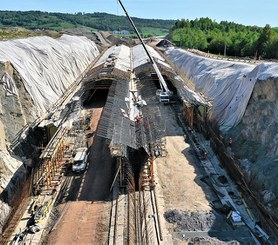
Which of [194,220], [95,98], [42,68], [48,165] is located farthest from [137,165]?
[95,98]

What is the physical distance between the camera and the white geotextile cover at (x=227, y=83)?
2630cm

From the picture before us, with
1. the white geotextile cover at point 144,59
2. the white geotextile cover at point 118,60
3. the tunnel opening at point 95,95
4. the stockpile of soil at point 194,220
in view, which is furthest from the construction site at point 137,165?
the white geotextile cover at point 144,59

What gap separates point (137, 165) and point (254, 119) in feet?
30.7

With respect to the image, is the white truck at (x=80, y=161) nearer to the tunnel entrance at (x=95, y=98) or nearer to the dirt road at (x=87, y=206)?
the dirt road at (x=87, y=206)

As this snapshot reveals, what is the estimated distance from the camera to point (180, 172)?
23.2m

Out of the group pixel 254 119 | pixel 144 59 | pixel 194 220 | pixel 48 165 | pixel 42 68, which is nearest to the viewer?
pixel 194 220

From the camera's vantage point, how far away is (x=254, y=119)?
24.1 m

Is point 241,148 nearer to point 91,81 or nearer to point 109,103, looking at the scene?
point 109,103

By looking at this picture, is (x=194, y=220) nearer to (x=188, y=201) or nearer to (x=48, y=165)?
(x=188, y=201)

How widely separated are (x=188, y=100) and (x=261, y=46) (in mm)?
42496

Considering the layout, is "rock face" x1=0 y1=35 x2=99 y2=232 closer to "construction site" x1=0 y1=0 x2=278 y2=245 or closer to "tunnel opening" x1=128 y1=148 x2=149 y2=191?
"construction site" x1=0 y1=0 x2=278 y2=245

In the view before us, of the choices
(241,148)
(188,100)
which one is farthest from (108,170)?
(188,100)

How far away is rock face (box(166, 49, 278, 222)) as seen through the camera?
1909cm

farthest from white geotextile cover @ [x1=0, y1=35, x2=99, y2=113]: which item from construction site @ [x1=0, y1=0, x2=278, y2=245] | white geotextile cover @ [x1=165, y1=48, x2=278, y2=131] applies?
white geotextile cover @ [x1=165, y1=48, x2=278, y2=131]
